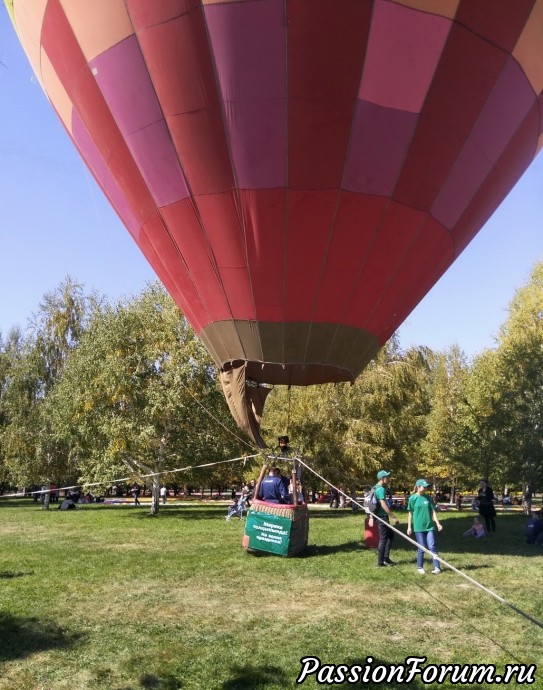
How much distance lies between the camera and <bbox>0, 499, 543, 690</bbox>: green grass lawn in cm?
411

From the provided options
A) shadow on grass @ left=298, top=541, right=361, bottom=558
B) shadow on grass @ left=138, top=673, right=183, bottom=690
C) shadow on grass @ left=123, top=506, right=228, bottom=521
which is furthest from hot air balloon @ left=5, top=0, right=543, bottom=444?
shadow on grass @ left=123, top=506, right=228, bottom=521

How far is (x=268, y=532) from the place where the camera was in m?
8.36

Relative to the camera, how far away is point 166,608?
560cm

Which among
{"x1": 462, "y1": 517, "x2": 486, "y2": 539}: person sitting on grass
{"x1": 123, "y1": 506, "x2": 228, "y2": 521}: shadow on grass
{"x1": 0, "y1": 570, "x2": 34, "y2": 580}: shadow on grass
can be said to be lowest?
{"x1": 0, "y1": 570, "x2": 34, "y2": 580}: shadow on grass

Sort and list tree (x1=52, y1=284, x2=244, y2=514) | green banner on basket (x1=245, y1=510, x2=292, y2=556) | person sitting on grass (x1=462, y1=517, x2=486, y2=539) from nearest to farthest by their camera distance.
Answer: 1. green banner on basket (x1=245, y1=510, x2=292, y2=556)
2. person sitting on grass (x1=462, y1=517, x2=486, y2=539)
3. tree (x1=52, y1=284, x2=244, y2=514)

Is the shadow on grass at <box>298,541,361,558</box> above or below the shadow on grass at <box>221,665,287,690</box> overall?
above

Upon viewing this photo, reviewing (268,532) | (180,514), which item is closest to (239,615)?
(268,532)

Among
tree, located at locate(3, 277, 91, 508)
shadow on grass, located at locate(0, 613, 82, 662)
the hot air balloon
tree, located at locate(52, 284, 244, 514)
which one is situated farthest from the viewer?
tree, located at locate(3, 277, 91, 508)

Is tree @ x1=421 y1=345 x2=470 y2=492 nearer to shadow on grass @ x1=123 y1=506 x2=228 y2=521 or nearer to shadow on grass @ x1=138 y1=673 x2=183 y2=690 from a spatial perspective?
shadow on grass @ x1=123 y1=506 x2=228 y2=521

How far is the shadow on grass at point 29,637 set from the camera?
4.39 meters

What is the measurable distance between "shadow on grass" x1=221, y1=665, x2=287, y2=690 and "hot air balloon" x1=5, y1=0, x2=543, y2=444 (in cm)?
384

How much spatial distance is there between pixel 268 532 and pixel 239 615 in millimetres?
3037

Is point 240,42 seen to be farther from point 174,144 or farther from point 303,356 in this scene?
→ point 303,356

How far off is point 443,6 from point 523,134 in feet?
6.86
